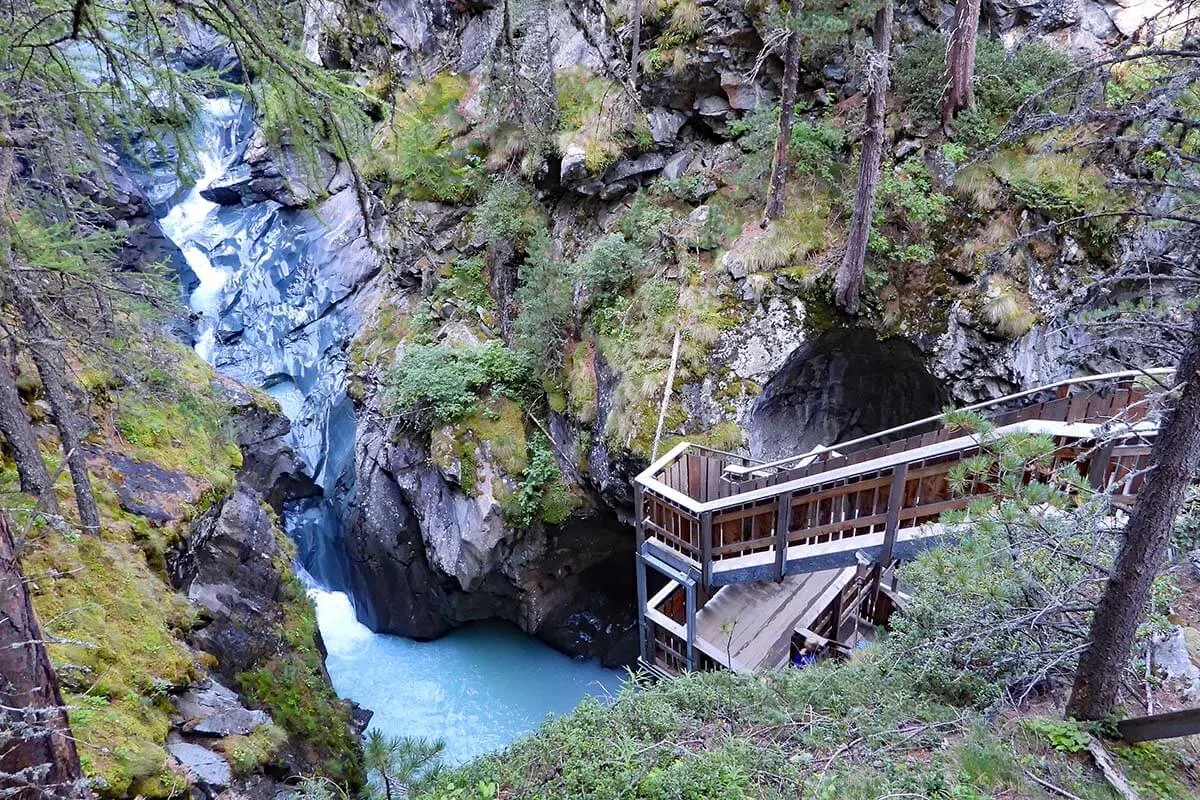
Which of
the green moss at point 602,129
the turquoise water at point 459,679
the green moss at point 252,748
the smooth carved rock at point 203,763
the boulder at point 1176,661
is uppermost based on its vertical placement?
the green moss at point 602,129

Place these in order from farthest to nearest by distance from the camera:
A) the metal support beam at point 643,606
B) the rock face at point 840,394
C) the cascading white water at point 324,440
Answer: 1. the cascading white water at point 324,440
2. the rock face at point 840,394
3. the metal support beam at point 643,606

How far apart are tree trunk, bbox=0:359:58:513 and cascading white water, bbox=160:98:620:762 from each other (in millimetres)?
5503

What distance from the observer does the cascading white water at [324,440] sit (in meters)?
11.6

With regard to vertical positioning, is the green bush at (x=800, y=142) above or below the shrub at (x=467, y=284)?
above

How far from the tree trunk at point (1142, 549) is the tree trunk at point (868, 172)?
6.68 metres

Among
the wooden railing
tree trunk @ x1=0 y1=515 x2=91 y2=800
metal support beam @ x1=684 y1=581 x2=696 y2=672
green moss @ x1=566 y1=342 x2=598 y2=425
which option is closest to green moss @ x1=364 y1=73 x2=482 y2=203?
green moss @ x1=566 y1=342 x2=598 y2=425

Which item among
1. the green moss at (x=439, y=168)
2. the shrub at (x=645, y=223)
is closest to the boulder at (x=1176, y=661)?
the shrub at (x=645, y=223)

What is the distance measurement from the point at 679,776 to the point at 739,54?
11917 millimetres

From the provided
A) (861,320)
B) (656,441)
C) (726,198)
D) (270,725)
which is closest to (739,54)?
(726,198)

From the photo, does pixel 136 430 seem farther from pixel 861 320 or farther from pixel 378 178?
pixel 861 320

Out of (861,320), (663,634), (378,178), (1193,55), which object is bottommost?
(663,634)

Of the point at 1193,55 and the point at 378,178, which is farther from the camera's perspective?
the point at 378,178

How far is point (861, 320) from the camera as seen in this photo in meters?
9.95

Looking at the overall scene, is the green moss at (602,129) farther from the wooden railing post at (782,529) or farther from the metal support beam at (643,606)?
the wooden railing post at (782,529)
